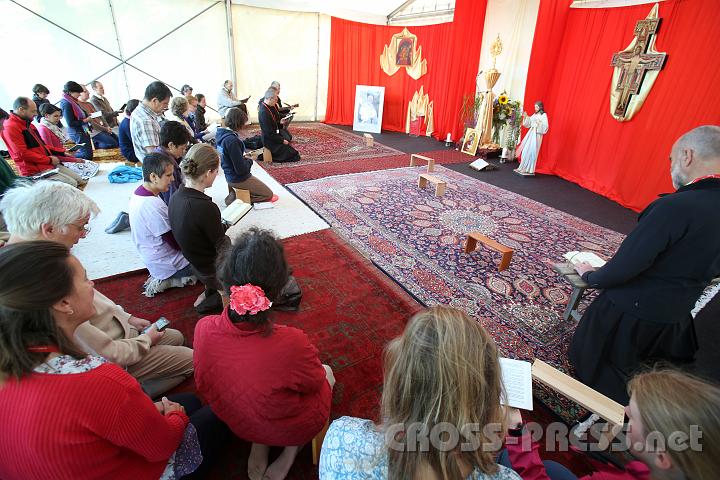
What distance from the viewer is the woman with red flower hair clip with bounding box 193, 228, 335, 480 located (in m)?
1.14

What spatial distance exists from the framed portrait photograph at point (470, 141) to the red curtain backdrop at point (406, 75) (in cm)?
84

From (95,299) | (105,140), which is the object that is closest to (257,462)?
(95,299)

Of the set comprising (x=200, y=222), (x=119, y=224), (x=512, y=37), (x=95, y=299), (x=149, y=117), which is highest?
(x=512, y=37)

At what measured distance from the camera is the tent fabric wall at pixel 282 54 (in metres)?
8.12

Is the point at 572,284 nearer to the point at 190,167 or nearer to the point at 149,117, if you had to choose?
the point at 190,167

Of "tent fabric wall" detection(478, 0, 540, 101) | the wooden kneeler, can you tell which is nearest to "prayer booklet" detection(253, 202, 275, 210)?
the wooden kneeler

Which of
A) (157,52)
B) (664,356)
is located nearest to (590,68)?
(664,356)

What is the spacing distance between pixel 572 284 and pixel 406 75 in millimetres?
8528

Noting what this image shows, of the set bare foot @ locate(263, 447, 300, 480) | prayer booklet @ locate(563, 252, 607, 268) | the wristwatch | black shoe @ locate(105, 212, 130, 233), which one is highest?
prayer booklet @ locate(563, 252, 607, 268)

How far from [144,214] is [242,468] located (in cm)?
171

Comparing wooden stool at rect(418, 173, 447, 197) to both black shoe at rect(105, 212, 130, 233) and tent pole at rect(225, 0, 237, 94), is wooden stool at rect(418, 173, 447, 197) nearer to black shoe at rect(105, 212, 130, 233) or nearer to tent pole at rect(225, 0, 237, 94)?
black shoe at rect(105, 212, 130, 233)

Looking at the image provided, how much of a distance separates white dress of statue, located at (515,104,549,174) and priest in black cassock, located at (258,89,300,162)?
12.9ft

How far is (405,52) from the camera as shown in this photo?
8867 millimetres

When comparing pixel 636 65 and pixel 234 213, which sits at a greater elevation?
pixel 636 65
